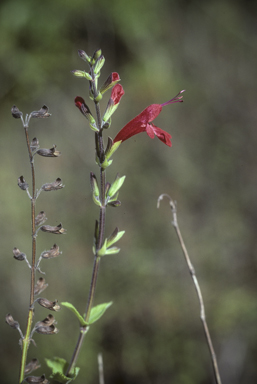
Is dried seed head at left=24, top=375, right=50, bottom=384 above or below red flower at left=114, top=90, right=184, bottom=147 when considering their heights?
below

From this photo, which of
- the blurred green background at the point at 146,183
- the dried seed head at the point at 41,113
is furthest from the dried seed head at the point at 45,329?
the blurred green background at the point at 146,183

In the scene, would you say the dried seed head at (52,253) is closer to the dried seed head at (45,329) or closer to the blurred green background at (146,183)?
the dried seed head at (45,329)

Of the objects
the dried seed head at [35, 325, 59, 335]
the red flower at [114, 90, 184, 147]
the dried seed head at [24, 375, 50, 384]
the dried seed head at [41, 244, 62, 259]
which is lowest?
Result: the dried seed head at [24, 375, 50, 384]

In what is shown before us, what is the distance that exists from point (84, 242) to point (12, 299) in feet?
1.86

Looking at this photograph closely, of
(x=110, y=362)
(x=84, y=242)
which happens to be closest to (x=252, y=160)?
(x=84, y=242)

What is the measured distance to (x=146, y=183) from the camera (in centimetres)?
259

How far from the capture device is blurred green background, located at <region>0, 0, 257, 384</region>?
208cm

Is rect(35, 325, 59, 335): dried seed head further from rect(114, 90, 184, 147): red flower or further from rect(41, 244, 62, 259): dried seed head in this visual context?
rect(114, 90, 184, 147): red flower

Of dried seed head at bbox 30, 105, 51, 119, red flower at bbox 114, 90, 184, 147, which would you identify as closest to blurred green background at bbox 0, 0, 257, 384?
red flower at bbox 114, 90, 184, 147

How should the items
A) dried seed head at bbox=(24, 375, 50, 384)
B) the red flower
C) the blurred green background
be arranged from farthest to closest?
the blurred green background, the red flower, dried seed head at bbox=(24, 375, 50, 384)

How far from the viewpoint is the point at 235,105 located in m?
2.78

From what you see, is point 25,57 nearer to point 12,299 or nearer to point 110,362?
point 12,299

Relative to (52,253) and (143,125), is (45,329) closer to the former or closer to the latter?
(52,253)

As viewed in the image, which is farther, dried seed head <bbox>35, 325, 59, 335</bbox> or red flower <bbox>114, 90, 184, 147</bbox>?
red flower <bbox>114, 90, 184, 147</bbox>
